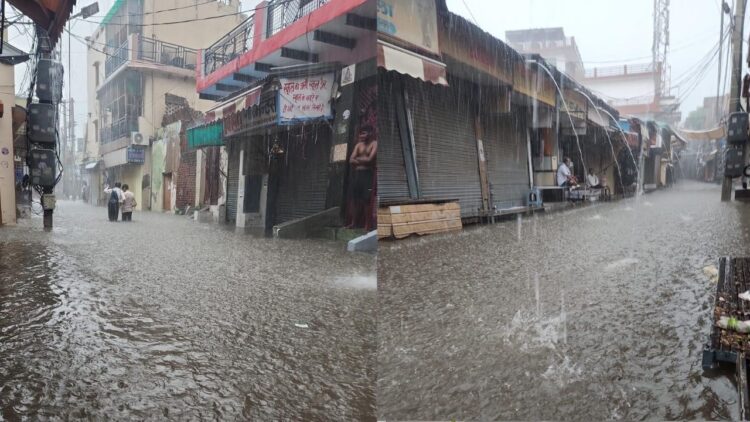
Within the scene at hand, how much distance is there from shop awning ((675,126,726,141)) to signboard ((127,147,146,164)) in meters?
12.6

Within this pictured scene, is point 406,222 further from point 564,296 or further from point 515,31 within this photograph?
point 515,31

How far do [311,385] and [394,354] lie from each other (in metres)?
0.42

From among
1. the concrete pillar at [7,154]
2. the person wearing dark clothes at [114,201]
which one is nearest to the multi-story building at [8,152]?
the concrete pillar at [7,154]

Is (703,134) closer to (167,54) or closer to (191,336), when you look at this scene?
(191,336)

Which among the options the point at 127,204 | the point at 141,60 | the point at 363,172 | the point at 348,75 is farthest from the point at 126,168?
the point at 363,172

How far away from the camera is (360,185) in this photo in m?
2.91

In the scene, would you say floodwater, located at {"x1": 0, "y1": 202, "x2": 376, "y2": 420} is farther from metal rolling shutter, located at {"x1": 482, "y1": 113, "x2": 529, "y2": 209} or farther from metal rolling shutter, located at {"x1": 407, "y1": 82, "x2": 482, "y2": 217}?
metal rolling shutter, located at {"x1": 482, "y1": 113, "x2": 529, "y2": 209}

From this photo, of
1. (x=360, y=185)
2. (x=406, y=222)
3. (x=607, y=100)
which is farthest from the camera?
(x=607, y=100)

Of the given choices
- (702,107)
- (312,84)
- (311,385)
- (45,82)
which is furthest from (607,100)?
(45,82)

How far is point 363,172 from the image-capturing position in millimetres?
2721

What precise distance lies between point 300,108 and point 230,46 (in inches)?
172

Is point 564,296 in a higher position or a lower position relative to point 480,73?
lower

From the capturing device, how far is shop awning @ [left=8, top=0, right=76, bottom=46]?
4266 millimetres

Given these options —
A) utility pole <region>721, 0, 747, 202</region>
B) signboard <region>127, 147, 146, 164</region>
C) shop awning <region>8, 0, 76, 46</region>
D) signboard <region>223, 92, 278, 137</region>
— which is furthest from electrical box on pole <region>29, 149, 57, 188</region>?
utility pole <region>721, 0, 747, 202</region>
